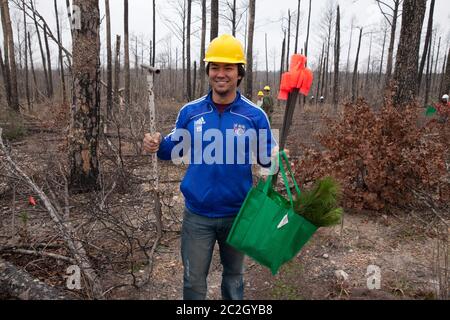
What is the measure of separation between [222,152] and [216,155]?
0.12 feet

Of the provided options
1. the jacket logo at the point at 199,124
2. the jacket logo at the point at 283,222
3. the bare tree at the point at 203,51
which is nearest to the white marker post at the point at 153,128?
the jacket logo at the point at 199,124

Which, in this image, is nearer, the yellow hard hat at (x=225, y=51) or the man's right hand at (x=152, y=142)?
the yellow hard hat at (x=225, y=51)

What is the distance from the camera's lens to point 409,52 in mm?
5520

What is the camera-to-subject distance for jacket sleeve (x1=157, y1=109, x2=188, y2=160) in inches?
77.9

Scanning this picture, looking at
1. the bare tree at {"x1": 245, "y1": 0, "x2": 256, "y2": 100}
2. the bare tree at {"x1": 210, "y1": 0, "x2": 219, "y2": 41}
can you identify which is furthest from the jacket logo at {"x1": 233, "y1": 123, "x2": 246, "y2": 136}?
the bare tree at {"x1": 245, "y1": 0, "x2": 256, "y2": 100}

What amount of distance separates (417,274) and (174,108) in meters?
19.6

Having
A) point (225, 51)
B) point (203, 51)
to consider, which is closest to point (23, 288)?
point (225, 51)

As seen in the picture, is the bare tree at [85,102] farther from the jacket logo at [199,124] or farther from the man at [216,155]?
the jacket logo at [199,124]

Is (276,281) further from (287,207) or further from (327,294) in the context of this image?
(287,207)

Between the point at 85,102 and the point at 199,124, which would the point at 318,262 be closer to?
the point at 199,124

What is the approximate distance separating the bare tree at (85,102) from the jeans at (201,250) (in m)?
3.01

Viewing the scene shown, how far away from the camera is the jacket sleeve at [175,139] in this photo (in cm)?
198

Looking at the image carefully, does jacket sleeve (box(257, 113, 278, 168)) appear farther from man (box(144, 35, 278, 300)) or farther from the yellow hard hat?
the yellow hard hat
